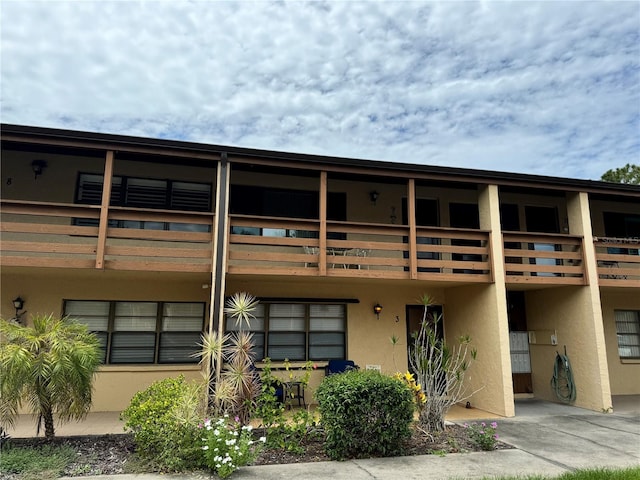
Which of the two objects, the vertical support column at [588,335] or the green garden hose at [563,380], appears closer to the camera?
the vertical support column at [588,335]

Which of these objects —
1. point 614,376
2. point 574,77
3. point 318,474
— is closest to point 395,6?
point 574,77

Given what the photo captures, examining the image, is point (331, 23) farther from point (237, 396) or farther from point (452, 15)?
point (237, 396)

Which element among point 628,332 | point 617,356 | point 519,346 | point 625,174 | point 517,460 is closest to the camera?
point 517,460

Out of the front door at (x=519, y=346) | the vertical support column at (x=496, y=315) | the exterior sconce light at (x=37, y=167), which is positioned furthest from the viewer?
the front door at (x=519, y=346)

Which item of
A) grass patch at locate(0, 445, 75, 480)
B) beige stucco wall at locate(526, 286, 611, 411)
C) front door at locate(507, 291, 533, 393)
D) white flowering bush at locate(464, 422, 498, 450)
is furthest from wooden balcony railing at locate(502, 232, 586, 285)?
grass patch at locate(0, 445, 75, 480)

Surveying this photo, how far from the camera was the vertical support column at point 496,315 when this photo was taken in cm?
872

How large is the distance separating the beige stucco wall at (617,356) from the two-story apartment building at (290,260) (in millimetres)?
65

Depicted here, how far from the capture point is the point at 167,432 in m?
5.47

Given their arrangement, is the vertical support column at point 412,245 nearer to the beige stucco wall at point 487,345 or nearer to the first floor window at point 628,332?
the beige stucco wall at point 487,345

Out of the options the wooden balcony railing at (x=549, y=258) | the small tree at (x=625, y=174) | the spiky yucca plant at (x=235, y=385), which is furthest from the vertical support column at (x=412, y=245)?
the small tree at (x=625, y=174)

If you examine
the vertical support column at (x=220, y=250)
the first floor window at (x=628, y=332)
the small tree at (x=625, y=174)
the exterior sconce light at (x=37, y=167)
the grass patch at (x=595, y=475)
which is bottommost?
the grass patch at (x=595, y=475)

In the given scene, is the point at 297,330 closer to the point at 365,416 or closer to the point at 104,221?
the point at 365,416

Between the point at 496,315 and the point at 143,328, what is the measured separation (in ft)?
25.6

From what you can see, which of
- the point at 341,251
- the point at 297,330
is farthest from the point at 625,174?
the point at 297,330
